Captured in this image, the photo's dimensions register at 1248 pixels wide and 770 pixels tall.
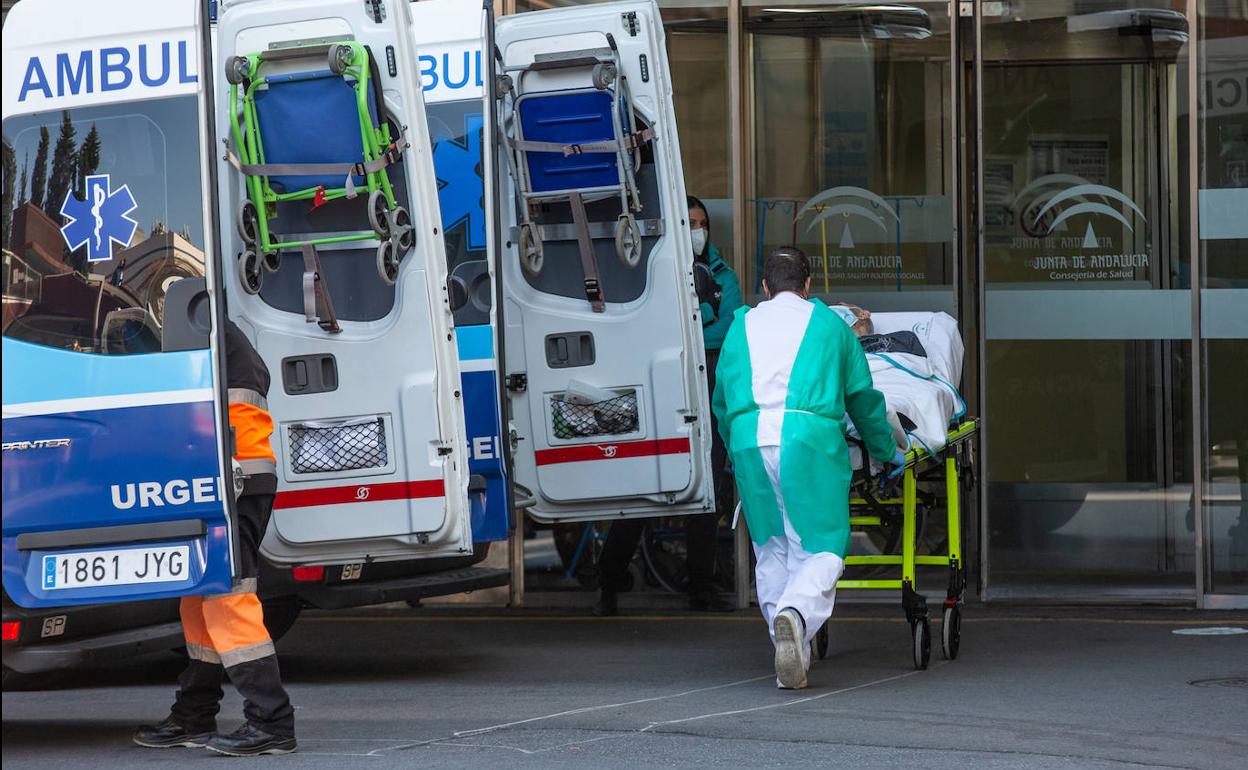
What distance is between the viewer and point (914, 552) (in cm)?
757

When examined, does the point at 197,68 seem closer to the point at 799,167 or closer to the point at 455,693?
the point at 455,693

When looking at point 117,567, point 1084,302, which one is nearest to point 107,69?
point 117,567

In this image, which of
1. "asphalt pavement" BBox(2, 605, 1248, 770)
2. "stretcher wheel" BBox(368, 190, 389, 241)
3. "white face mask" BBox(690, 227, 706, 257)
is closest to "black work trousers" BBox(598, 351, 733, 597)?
"asphalt pavement" BBox(2, 605, 1248, 770)

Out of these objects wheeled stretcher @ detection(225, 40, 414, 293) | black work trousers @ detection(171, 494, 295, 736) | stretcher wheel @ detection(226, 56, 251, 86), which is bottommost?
Result: black work trousers @ detection(171, 494, 295, 736)

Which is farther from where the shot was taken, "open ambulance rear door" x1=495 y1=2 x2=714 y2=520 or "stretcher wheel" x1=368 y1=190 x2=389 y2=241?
"open ambulance rear door" x1=495 y1=2 x2=714 y2=520

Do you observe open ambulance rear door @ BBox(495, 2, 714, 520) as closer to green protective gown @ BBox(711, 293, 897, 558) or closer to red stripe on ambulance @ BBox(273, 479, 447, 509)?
green protective gown @ BBox(711, 293, 897, 558)

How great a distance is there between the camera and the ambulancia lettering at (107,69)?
20.0ft

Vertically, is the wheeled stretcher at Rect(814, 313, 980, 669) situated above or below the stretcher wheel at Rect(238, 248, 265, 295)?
below

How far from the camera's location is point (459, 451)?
272 inches

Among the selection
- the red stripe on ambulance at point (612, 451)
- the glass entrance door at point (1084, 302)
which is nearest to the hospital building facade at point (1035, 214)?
the glass entrance door at point (1084, 302)

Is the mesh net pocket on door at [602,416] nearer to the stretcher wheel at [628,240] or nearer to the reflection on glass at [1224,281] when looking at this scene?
the stretcher wheel at [628,240]

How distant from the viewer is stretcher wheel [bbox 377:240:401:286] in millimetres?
6945

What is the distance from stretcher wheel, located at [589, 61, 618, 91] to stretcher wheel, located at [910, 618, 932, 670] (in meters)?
2.63

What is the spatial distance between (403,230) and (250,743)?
207cm
